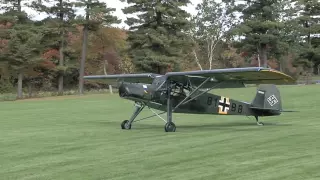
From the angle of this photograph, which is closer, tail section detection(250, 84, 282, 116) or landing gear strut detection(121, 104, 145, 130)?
landing gear strut detection(121, 104, 145, 130)

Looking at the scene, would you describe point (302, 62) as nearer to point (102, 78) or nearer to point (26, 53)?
point (26, 53)

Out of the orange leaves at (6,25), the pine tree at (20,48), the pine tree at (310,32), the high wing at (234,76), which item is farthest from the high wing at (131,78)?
the pine tree at (310,32)

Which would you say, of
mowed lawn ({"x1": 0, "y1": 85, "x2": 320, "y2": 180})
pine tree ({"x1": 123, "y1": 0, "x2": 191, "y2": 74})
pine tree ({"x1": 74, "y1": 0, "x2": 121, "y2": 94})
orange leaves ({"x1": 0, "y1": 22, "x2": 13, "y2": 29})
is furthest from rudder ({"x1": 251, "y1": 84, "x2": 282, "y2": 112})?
orange leaves ({"x1": 0, "y1": 22, "x2": 13, "y2": 29})

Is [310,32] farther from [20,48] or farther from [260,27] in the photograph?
[20,48]

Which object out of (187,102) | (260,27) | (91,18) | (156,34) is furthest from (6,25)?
(187,102)

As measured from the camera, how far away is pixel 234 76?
1359 centimetres

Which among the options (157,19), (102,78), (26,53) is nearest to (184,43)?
(157,19)

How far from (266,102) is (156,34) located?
116ft

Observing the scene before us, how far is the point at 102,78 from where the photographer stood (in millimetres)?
17297

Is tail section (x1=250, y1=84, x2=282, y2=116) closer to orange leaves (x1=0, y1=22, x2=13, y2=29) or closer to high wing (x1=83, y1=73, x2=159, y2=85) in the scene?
high wing (x1=83, y1=73, x2=159, y2=85)

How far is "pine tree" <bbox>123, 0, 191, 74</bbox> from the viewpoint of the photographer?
1971 inches

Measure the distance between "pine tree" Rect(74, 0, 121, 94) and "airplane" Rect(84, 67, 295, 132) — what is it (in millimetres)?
35364

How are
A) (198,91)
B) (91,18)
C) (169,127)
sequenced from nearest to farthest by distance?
1. (169,127)
2. (198,91)
3. (91,18)

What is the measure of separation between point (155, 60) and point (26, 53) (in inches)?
525
